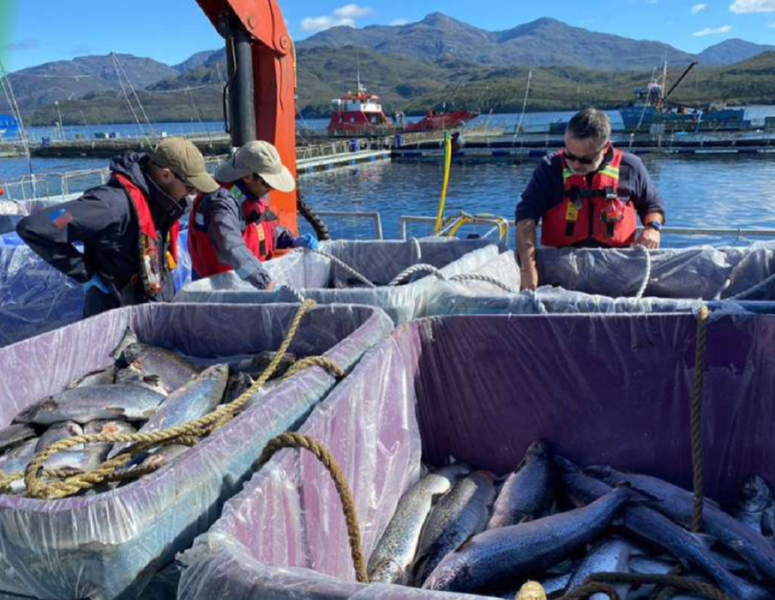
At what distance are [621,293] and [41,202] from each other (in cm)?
941

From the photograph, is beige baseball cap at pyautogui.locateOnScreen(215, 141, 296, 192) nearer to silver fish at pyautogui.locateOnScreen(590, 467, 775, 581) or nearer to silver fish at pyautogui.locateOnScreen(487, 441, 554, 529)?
silver fish at pyautogui.locateOnScreen(487, 441, 554, 529)

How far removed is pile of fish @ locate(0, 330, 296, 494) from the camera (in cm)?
234

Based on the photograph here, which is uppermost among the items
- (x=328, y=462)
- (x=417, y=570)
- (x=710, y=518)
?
(x=328, y=462)

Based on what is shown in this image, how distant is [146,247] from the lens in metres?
4.02

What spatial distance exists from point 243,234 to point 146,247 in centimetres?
81

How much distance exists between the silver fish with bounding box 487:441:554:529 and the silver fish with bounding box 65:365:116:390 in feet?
6.15

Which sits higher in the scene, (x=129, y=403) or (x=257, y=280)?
(x=257, y=280)

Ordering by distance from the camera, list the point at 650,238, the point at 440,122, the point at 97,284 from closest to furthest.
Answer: the point at 97,284 < the point at 650,238 < the point at 440,122

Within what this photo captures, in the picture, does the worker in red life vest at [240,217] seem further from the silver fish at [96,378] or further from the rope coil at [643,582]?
the rope coil at [643,582]

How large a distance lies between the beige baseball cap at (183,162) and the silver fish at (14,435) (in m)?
1.84

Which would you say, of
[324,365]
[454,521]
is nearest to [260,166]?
[324,365]

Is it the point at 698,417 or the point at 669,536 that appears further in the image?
the point at 698,417

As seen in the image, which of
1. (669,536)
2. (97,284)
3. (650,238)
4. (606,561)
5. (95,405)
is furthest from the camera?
(650,238)

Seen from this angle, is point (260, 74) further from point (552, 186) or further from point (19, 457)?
point (19, 457)
